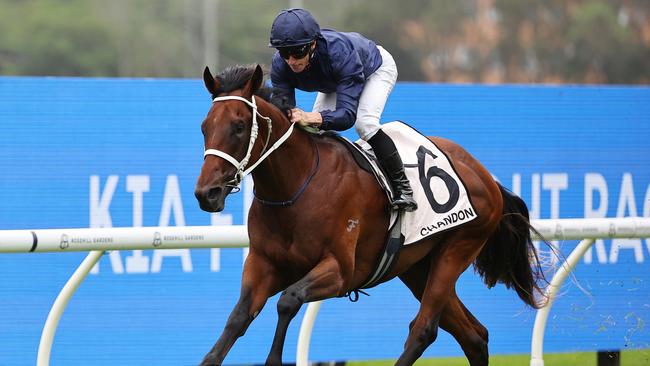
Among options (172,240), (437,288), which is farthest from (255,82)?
(437,288)

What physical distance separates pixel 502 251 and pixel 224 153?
199cm

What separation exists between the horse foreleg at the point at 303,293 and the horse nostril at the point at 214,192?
49 centimetres

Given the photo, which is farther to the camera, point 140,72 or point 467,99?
point 140,72

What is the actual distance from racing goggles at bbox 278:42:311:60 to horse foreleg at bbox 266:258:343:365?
823 mm

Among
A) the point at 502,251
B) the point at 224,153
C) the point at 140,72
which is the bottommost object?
the point at 140,72

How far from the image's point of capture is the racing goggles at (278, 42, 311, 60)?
14.6ft

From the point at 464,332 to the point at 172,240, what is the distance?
143 cm

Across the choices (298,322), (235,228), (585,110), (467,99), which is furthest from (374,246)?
(585,110)

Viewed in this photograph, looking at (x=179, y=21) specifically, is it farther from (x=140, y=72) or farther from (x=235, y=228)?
(x=235, y=228)

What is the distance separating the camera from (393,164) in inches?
191

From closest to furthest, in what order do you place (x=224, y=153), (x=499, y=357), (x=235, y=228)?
(x=224, y=153) → (x=235, y=228) → (x=499, y=357)

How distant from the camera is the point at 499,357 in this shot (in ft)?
22.4

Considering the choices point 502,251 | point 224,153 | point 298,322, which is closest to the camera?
point 224,153

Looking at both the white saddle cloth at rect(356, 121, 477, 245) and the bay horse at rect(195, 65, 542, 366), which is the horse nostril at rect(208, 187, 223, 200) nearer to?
the bay horse at rect(195, 65, 542, 366)
